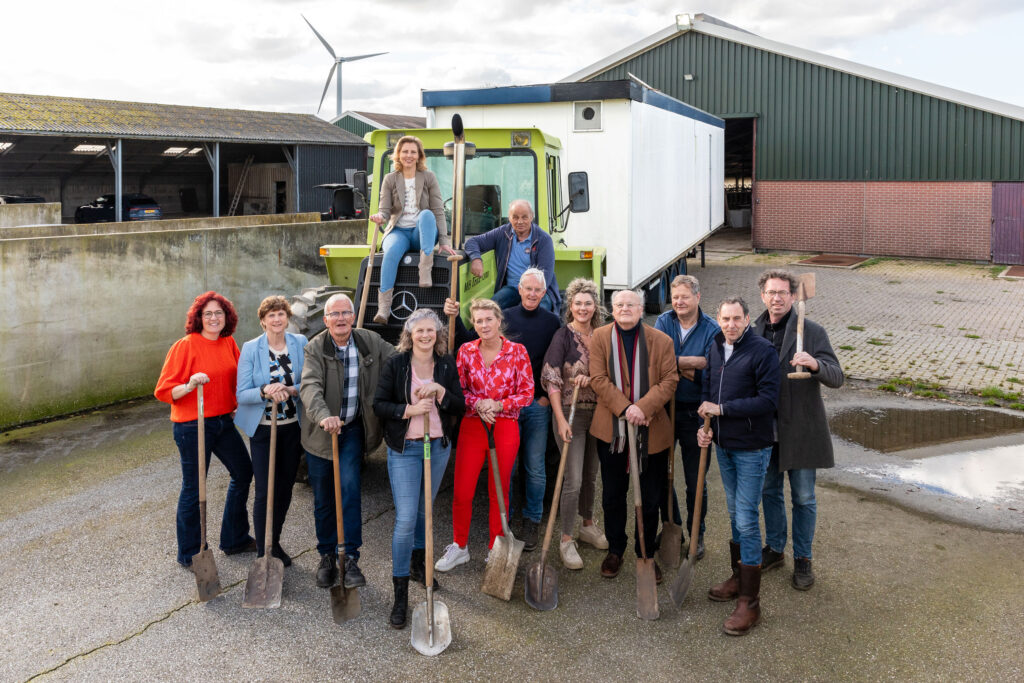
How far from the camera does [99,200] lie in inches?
1257

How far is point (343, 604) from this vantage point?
5113mm

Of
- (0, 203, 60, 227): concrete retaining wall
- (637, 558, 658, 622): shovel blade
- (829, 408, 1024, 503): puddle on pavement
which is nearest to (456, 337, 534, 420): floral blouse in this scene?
(637, 558, 658, 622): shovel blade

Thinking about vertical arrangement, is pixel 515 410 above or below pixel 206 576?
above

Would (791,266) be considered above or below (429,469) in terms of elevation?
above

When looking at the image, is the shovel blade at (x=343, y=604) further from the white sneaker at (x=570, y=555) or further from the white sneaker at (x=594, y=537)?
the white sneaker at (x=594, y=537)

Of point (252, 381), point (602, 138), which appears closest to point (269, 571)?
point (252, 381)

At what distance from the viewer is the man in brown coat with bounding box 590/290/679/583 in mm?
5352

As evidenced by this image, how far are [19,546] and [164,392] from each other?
1.78 m

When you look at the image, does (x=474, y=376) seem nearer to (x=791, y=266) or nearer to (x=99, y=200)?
(x=791, y=266)

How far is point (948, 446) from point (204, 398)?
676cm

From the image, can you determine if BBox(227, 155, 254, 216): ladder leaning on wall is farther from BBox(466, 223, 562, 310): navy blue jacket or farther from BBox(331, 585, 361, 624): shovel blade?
BBox(331, 585, 361, 624): shovel blade

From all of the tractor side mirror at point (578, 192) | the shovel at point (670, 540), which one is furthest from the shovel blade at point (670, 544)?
the tractor side mirror at point (578, 192)

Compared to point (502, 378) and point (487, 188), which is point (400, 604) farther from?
point (487, 188)

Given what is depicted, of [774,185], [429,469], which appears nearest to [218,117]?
[774,185]
